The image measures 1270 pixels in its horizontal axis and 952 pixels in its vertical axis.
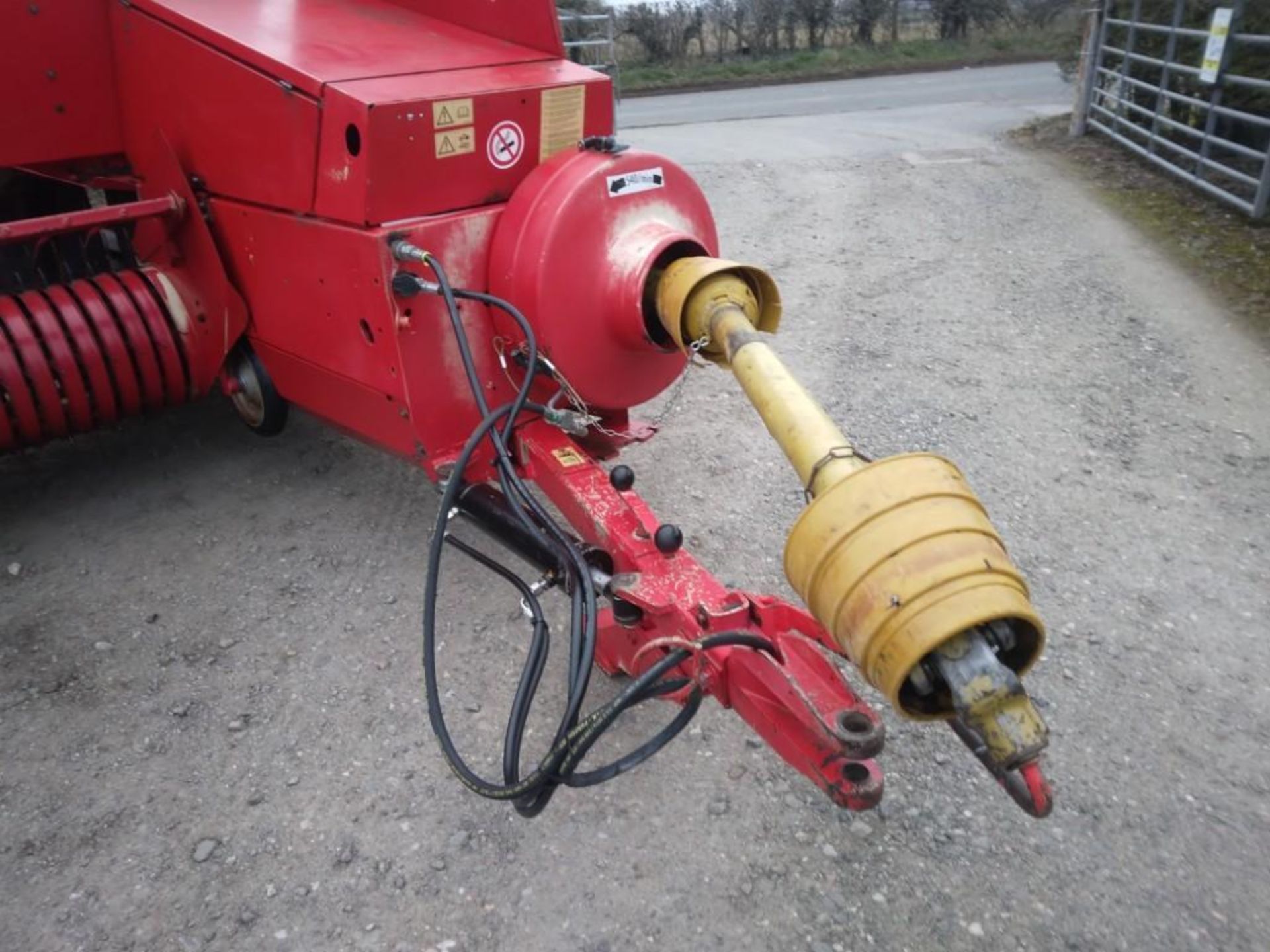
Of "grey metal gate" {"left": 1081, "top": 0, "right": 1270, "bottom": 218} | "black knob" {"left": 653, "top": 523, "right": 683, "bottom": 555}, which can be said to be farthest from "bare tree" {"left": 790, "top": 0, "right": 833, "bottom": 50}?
"black knob" {"left": 653, "top": 523, "right": 683, "bottom": 555}

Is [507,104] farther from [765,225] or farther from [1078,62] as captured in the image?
[1078,62]

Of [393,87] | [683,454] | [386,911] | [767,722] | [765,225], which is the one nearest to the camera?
[767,722]

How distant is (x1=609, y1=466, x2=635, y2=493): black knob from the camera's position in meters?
2.32

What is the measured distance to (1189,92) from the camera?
757 cm

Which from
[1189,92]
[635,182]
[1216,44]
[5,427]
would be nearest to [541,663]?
[635,182]

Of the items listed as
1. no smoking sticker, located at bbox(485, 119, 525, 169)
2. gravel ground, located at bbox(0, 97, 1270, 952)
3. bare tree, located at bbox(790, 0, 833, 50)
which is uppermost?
bare tree, located at bbox(790, 0, 833, 50)

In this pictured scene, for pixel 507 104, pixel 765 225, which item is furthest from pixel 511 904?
pixel 765 225

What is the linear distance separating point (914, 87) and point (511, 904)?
14.2 meters

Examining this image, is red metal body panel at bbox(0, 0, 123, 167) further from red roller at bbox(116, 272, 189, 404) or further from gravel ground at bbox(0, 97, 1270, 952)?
gravel ground at bbox(0, 97, 1270, 952)

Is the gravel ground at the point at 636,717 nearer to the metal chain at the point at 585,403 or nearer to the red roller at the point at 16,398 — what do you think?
the red roller at the point at 16,398

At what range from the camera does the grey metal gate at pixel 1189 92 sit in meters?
6.41

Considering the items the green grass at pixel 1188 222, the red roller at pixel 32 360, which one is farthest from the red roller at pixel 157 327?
the green grass at pixel 1188 222

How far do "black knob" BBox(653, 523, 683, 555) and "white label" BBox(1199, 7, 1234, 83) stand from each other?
6275mm

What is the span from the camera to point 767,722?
6.08ft
